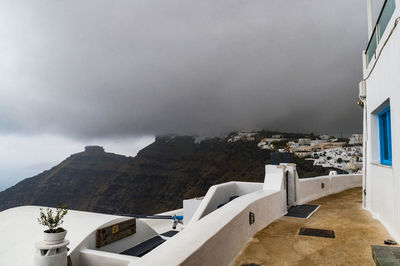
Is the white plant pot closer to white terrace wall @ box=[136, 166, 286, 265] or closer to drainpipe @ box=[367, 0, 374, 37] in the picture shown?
white terrace wall @ box=[136, 166, 286, 265]

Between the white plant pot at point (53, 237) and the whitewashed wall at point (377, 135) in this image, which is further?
the white plant pot at point (53, 237)

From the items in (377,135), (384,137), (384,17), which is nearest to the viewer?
(384,17)

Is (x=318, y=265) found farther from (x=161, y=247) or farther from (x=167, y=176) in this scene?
(x=167, y=176)

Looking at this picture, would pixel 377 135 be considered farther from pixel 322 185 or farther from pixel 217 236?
pixel 217 236

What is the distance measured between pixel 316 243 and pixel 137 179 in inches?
6259

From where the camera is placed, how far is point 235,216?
3502 millimetres

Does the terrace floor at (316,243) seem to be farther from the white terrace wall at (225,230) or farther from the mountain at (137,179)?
the mountain at (137,179)

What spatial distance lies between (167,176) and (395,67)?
15241 centimetres

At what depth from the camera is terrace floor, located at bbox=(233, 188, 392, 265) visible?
3320 mm

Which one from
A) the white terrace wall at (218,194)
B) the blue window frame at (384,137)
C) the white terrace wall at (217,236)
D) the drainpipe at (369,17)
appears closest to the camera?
the white terrace wall at (217,236)

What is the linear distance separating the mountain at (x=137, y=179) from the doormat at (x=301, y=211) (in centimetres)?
11242

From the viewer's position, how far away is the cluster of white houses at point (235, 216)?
9.45 ft

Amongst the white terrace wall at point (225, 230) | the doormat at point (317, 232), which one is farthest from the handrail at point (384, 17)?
the doormat at point (317, 232)

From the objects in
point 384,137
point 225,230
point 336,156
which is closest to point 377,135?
point 384,137
